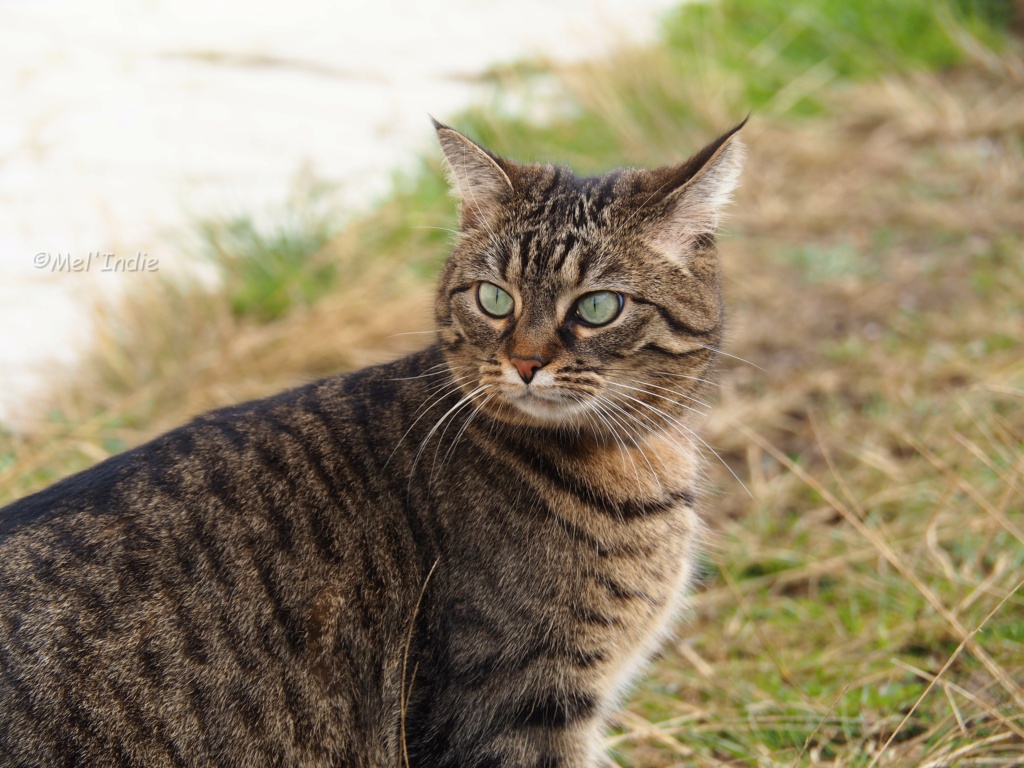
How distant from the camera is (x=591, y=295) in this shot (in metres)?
2.24

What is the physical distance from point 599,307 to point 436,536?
0.63 meters

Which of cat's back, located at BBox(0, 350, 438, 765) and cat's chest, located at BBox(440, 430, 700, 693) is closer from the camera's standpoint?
cat's back, located at BBox(0, 350, 438, 765)

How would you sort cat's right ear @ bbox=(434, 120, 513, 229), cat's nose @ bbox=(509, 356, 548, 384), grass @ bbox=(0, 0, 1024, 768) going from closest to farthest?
cat's nose @ bbox=(509, 356, 548, 384)
cat's right ear @ bbox=(434, 120, 513, 229)
grass @ bbox=(0, 0, 1024, 768)

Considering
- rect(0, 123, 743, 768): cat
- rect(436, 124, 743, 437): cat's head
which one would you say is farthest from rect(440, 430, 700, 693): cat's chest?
rect(436, 124, 743, 437): cat's head

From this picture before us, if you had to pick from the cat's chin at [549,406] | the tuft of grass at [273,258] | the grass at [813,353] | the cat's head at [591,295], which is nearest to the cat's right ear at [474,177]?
the cat's head at [591,295]

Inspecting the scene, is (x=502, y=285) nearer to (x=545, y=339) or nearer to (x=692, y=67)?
(x=545, y=339)

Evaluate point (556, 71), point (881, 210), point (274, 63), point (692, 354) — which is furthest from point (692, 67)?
point (692, 354)

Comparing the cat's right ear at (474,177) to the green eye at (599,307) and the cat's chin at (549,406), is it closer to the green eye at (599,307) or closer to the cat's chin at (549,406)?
the green eye at (599,307)

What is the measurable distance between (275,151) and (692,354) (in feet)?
14.3

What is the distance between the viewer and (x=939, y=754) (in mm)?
2291

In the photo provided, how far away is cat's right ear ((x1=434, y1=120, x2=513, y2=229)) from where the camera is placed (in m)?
2.44

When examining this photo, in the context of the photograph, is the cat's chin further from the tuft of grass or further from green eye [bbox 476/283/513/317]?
the tuft of grass

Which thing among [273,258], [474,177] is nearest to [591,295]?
[474,177]

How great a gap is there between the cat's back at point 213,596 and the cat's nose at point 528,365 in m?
0.37
